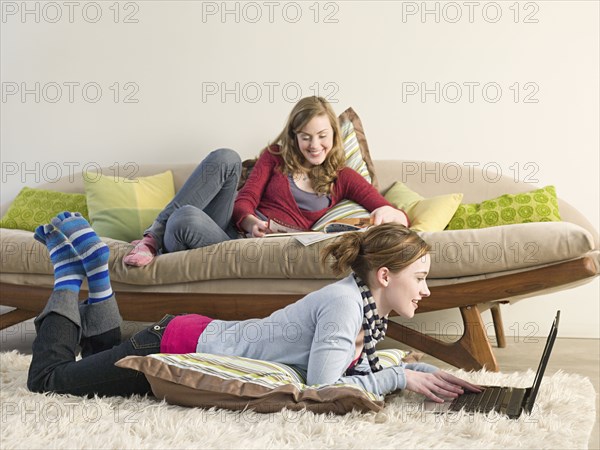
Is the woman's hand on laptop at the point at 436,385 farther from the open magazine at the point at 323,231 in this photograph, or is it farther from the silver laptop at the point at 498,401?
the open magazine at the point at 323,231

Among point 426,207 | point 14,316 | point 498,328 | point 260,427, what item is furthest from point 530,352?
point 14,316

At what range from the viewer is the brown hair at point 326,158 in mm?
3107

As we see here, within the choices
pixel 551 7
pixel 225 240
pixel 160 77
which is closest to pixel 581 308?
pixel 551 7

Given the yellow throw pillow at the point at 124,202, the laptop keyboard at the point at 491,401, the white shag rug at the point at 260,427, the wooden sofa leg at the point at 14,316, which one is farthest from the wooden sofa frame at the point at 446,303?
the white shag rug at the point at 260,427

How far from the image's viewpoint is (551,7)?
11.8 ft

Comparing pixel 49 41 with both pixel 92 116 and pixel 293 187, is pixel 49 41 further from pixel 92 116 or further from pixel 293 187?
pixel 293 187

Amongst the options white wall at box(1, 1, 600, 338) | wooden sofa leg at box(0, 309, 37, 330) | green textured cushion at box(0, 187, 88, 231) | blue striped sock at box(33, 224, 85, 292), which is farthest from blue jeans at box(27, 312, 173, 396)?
white wall at box(1, 1, 600, 338)

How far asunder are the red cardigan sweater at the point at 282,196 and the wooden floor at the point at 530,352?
583mm

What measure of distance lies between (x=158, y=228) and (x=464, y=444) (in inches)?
61.4

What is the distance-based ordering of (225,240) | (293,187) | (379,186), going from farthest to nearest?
(379,186) < (293,187) < (225,240)

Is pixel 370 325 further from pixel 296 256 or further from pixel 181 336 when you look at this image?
pixel 296 256

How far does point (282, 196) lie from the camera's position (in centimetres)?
313

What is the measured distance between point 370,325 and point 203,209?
1168 millimetres

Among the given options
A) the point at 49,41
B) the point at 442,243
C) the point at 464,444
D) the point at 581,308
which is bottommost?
the point at 581,308
